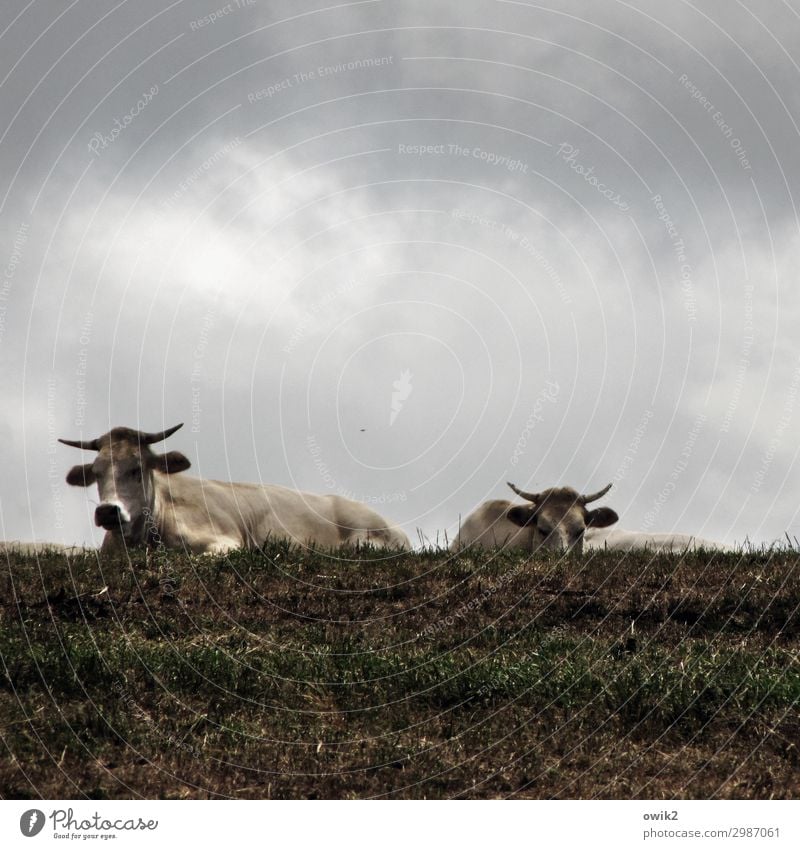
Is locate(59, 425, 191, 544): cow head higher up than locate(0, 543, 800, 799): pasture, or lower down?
higher up

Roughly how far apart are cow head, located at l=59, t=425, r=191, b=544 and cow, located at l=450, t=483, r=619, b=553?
5425 millimetres

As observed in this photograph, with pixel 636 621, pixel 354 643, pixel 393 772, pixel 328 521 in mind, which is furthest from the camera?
pixel 328 521

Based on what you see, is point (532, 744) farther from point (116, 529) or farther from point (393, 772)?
point (116, 529)

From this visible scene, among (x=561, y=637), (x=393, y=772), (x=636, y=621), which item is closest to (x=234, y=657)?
(x=393, y=772)

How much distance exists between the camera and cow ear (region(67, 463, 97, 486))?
17328 millimetres

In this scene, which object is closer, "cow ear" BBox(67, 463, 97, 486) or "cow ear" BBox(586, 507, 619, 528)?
"cow ear" BBox(67, 463, 97, 486)

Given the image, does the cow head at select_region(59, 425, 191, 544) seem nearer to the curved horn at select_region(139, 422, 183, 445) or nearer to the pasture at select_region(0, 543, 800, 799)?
the curved horn at select_region(139, 422, 183, 445)

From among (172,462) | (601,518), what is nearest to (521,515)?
(601,518)

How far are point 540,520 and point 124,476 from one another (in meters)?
7.21

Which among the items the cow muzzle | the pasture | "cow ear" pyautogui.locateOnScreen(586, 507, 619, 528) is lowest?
the pasture

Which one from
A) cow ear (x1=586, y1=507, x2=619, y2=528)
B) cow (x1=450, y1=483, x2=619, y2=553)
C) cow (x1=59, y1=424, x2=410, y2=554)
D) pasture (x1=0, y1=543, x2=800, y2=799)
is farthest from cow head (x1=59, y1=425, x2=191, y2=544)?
cow ear (x1=586, y1=507, x2=619, y2=528)

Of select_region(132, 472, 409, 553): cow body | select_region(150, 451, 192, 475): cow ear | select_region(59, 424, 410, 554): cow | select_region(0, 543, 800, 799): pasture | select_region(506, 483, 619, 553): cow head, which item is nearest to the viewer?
select_region(0, 543, 800, 799): pasture

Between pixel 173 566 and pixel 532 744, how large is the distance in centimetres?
521

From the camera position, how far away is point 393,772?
329 inches
